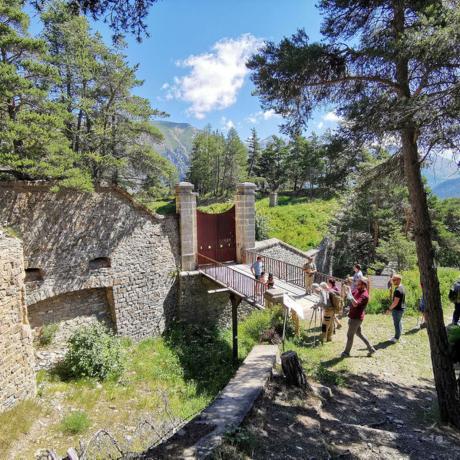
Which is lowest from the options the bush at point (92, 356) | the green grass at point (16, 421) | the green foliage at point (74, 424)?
the green foliage at point (74, 424)

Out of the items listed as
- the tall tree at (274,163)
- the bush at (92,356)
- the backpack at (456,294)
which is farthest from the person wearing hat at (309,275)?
the tall tree at (274,163)

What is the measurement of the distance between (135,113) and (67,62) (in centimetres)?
263

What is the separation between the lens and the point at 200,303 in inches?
522

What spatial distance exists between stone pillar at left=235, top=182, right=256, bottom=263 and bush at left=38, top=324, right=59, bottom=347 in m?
7.24

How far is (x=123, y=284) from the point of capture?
456 inches

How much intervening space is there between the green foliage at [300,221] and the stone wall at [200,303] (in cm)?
948

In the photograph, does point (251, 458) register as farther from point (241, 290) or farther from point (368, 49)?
point (241, 290)

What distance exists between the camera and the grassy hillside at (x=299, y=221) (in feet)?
74.8

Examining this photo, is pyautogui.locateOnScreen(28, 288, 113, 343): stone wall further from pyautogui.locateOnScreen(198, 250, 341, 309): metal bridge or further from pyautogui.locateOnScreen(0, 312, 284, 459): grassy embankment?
pyautogui.locateOnScreen(198, 250, 341, 309): metal bridge

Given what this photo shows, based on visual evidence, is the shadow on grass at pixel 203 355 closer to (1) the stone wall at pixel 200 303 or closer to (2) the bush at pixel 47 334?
(1) the stone wall at pixel 200 303

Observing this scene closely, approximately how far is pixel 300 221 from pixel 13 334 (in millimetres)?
20713

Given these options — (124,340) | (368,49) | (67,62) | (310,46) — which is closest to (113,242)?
(124,340)

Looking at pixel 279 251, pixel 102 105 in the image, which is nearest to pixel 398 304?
pixel 279 251

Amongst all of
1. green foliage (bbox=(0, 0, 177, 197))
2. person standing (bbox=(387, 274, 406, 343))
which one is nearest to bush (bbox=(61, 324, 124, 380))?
green foliage (bbox=(0, 0, 177, 197))
